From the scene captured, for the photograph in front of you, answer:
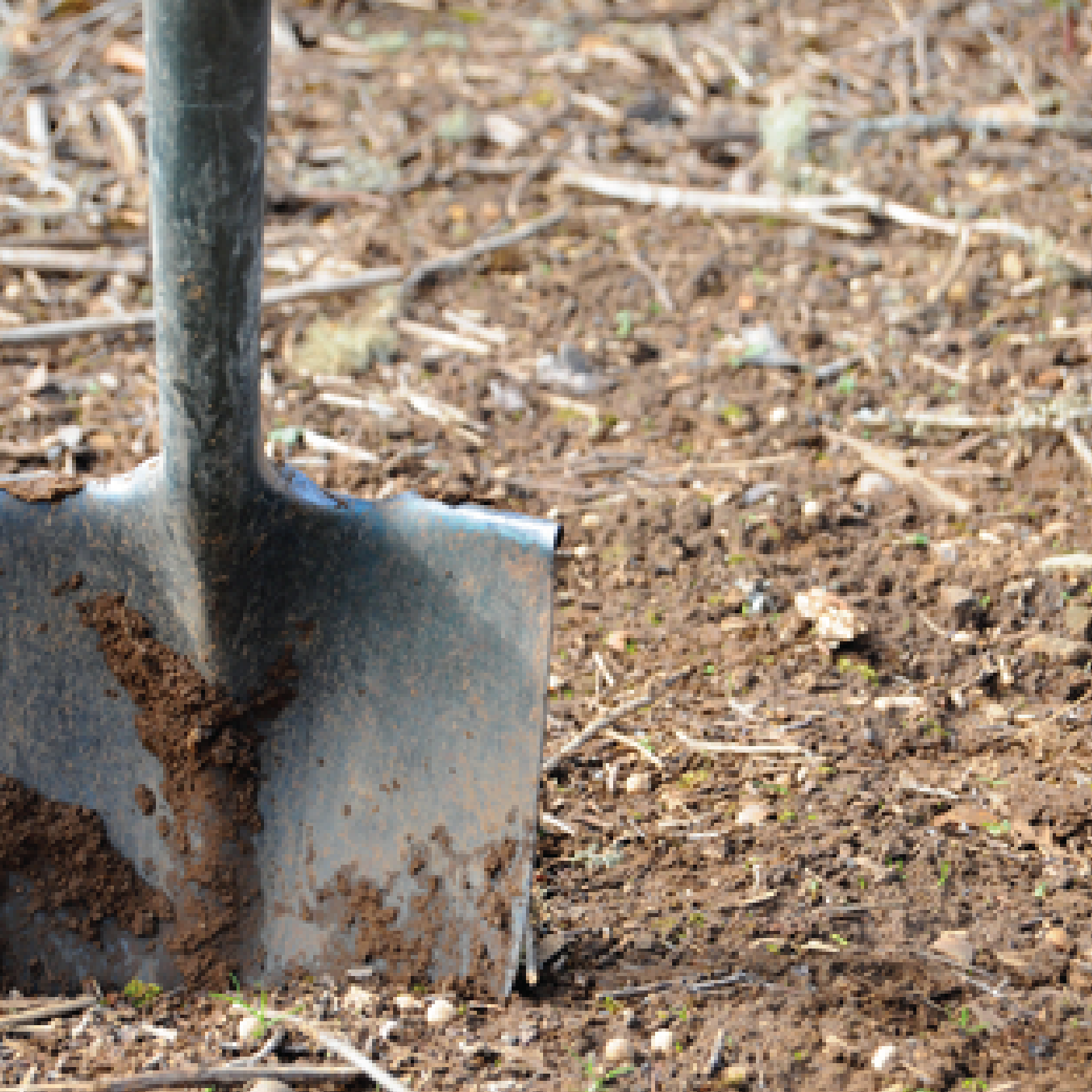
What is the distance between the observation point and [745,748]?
247cm

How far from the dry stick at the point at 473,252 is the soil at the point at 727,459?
0.20 feet

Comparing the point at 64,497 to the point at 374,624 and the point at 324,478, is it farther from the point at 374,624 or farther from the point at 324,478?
the point at 324,478

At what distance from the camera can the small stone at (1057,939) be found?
6.49 ft

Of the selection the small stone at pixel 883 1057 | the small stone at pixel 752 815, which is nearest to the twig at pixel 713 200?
the small stone at pixel 752 815

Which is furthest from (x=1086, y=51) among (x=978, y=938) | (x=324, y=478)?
(x=978, y=938)

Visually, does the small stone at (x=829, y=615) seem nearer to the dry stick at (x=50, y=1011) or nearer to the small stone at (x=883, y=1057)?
the small stone at (x=883, y=1057)

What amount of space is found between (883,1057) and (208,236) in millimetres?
1490

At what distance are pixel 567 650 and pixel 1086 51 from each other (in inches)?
162

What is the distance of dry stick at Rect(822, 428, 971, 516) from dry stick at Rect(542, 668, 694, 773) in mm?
951

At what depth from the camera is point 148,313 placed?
4.04 m

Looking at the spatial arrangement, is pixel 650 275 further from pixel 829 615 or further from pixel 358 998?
pixel 358 998

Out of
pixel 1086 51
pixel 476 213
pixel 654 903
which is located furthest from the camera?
pixel 1086 51

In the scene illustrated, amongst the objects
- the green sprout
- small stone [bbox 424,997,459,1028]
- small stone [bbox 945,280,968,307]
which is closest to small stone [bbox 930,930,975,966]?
small stone [bbox 424,997,459,1028]

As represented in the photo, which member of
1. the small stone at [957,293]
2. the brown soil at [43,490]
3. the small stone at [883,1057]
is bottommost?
the small stone at [883,1057]
